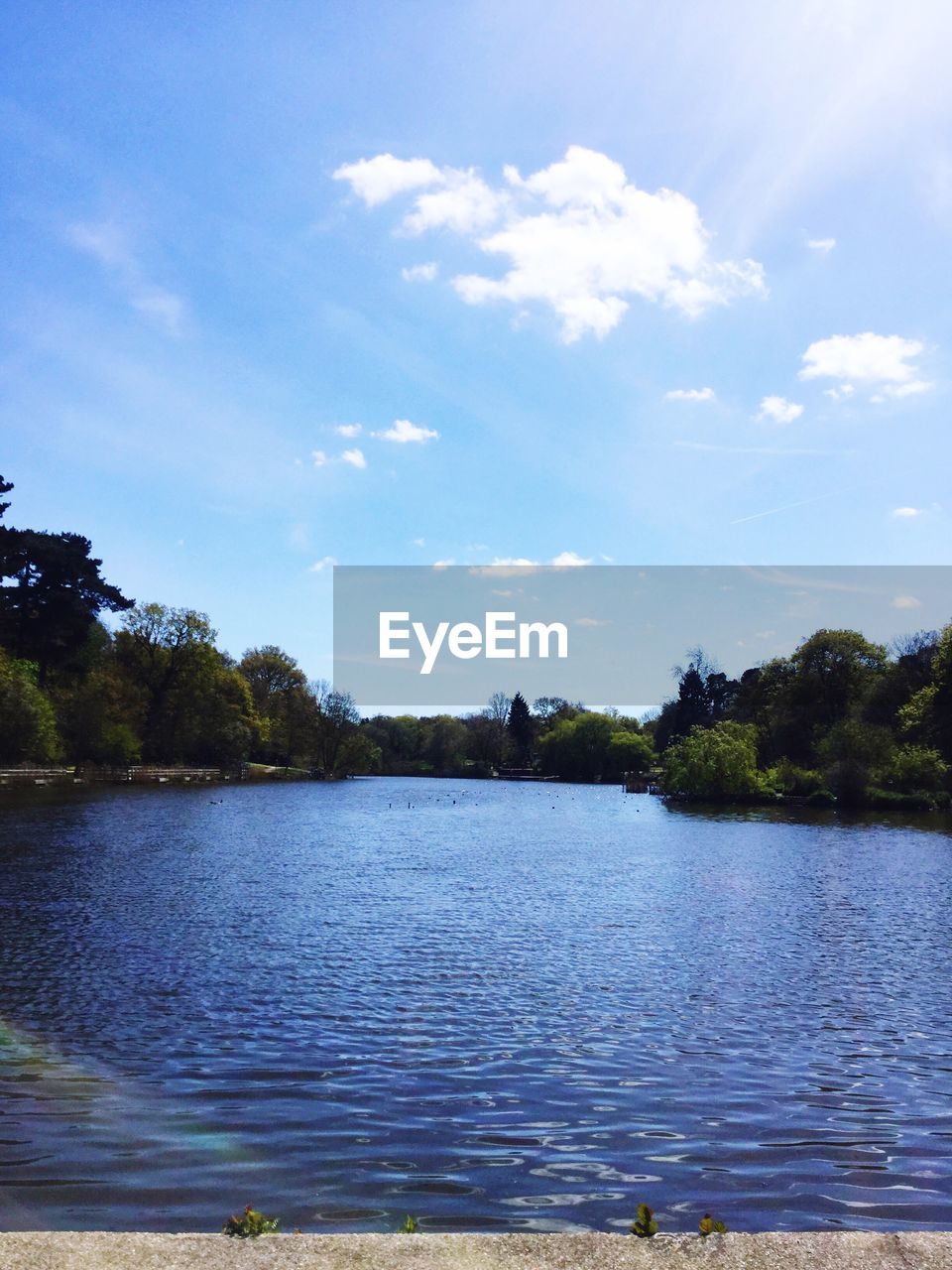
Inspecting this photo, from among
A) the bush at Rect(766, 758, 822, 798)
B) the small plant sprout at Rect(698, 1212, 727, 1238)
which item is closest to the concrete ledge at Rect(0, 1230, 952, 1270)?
the small plant sprout at Rect(698, 1212, 727, 1238)

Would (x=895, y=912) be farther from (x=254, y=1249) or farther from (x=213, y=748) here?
(x=213, y=748)

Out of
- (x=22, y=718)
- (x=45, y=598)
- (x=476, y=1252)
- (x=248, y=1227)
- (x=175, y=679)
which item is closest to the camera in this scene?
(x=476, y=1252)

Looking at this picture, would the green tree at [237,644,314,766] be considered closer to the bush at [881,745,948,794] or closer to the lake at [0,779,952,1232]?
the bush at [881,745,948,794]

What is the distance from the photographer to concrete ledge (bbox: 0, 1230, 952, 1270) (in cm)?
497

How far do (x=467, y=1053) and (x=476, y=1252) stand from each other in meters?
6.93

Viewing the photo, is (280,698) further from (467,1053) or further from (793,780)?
(467,1053)

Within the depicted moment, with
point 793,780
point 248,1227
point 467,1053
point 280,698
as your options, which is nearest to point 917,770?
point 793,780

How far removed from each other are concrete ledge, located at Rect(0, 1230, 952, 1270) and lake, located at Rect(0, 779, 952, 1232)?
178 cm

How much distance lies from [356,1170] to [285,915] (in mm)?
14785

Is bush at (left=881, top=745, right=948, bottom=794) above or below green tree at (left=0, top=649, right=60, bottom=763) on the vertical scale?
below

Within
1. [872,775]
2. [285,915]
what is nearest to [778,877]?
[285,915]

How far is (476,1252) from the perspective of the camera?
5.15 metres

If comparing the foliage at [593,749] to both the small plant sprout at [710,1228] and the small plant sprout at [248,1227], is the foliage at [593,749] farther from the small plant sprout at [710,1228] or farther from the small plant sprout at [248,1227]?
the small plant sprout at [248,1227]

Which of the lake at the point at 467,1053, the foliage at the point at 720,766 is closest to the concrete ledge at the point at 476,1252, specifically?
the lake at the point at 467,1053
